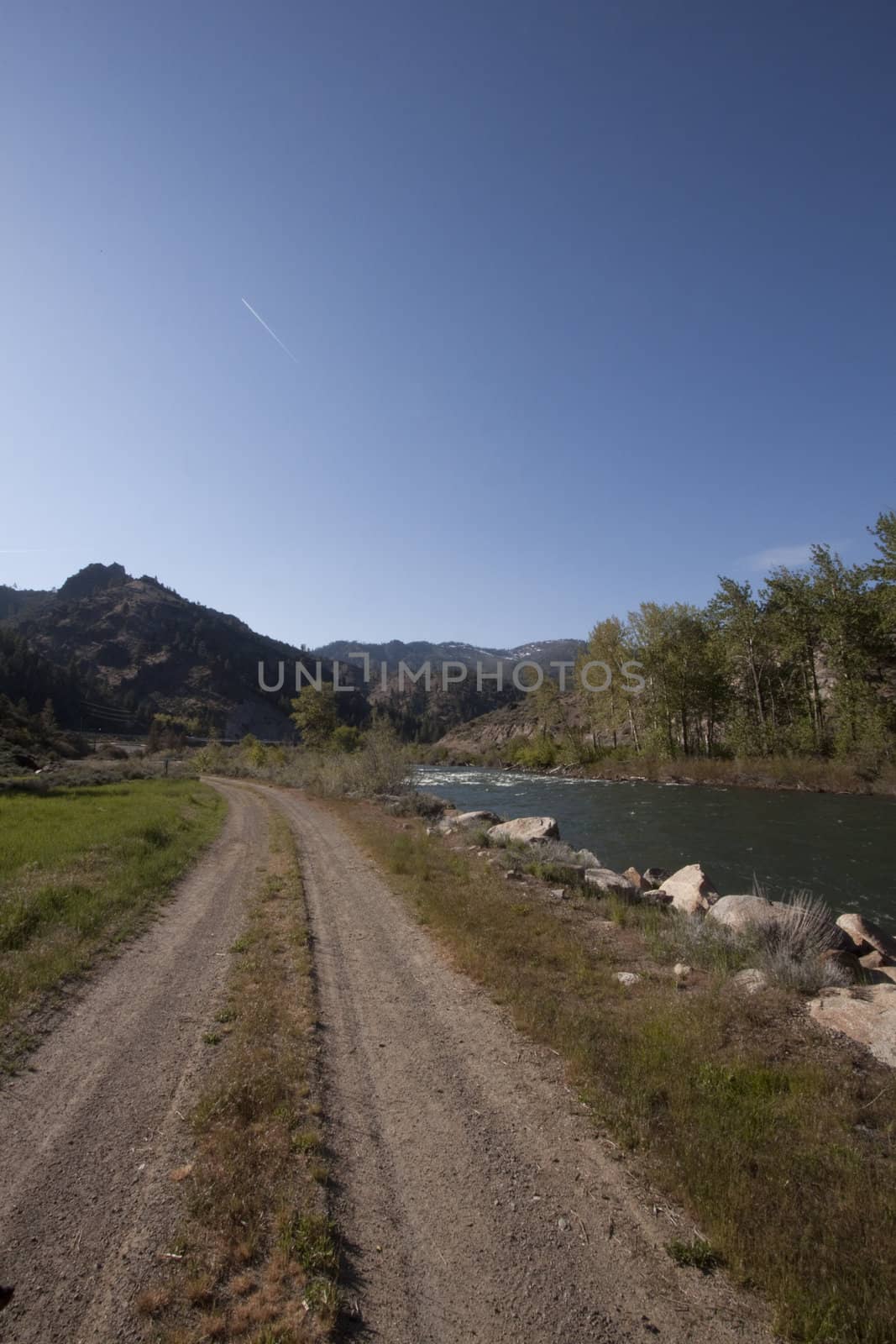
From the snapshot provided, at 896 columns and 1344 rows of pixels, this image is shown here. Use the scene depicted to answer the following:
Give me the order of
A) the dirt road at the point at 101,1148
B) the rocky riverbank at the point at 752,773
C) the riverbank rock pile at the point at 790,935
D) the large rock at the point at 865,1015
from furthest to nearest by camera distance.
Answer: the rocky riverbank at the point at 752,773 < the riverbank rock pile at the point at 790,935 < the large rock at the point at 865,1015 < the dirt road at the point at 101,1148

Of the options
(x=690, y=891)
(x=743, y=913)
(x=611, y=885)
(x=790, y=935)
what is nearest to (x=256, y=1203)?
(x=790, y=935)

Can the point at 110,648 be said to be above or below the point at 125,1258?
above

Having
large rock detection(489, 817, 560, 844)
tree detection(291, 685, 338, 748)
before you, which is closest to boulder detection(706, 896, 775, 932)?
large rock detection(489, 817, 560, 844)

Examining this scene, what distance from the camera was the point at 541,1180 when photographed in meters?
4.70

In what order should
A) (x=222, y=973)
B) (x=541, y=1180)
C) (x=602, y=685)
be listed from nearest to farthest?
1. (x=541, y=1180)
2. (x=222, y=973)
3. (x=602, y=685)

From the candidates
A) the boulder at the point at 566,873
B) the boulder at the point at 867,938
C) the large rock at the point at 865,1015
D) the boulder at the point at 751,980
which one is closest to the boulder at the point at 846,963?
the large rock at the point at 865,1015

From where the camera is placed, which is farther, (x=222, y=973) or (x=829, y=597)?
(x=829, y=597)

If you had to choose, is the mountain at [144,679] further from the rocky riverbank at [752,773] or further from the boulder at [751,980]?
the boulder at [751,980]

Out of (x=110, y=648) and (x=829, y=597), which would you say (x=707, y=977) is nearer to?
(x=829, y=597)

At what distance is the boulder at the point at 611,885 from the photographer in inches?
581

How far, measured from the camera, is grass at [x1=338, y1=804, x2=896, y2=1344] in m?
3.78

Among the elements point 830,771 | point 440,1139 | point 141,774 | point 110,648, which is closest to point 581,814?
point 830,771

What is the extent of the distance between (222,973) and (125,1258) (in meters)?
5.37

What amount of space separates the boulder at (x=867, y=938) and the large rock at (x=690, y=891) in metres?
2.87
